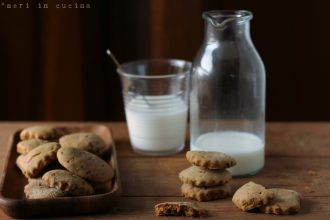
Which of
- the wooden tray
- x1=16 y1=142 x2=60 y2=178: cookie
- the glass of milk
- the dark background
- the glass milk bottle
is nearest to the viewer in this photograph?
the wooden tray

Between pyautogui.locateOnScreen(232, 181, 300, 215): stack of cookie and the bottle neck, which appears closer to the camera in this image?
pyautogui.locateOnScreen(232, 181, 300, 215): stack of cookie

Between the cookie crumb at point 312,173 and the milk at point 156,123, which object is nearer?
the cookie crumb at point 312,173

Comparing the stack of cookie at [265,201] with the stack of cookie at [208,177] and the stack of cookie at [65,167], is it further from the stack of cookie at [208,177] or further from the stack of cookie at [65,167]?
the stack of cookie at [65,167]

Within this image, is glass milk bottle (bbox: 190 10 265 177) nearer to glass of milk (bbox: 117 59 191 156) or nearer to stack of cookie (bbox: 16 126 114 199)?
glass of milk (bbox: 117 59 191 156)

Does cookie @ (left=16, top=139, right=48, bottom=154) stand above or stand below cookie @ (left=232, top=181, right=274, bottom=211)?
above

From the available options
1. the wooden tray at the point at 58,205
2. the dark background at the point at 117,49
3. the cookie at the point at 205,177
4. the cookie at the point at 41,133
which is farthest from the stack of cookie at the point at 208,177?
the dark background at the point at 117,49

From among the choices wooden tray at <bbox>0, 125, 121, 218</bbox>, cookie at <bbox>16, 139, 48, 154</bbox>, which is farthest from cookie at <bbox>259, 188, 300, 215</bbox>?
cookie at <bbox>16, 139, 48, 154</bbox>

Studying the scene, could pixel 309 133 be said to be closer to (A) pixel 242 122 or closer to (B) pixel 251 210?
(A) pixel 242 122
